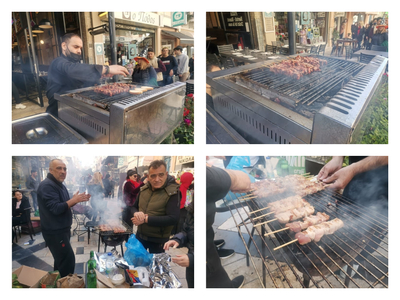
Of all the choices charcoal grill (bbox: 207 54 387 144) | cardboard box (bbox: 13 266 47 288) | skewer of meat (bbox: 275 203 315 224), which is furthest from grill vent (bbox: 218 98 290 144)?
cardboard box (bbox: 13 266 47 288)

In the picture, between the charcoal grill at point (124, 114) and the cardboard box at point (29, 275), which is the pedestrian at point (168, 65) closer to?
the charcoal grill at point (124, 114)

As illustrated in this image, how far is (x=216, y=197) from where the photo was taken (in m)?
2.50

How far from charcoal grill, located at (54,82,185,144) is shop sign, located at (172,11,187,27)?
0.44 meters

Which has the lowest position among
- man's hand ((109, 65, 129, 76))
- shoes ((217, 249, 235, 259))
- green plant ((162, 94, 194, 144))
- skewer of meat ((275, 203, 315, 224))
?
shoes ((217, 249, 235, 259))

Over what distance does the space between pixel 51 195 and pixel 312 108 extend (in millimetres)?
2017

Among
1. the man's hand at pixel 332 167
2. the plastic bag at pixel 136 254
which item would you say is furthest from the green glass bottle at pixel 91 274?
the man's hand at pixel 332 167

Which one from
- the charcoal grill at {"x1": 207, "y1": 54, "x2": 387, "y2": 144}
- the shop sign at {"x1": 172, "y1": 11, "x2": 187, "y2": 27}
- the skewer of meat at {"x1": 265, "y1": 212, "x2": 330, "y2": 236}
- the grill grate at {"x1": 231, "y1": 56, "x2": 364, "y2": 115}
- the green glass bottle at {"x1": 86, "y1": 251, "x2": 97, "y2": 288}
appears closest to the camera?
the charcoal grill at {"x1": 207, "y1": 54, "x2": 387, "y2": 144}

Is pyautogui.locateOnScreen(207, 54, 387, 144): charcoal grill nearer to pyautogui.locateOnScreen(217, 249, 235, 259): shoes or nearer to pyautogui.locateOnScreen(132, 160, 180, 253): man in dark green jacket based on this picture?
pyautogui.locateOnScreen(132, 160, 180, 253): man in dark green jacket

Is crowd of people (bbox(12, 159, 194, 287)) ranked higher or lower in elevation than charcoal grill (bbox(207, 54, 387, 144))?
lower

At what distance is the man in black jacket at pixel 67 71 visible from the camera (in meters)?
2.35

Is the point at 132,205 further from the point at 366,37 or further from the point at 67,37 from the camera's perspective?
the point at 366,37

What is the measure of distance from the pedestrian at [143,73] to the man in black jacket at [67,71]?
33cm

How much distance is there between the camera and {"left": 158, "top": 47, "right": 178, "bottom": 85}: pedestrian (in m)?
2.45
